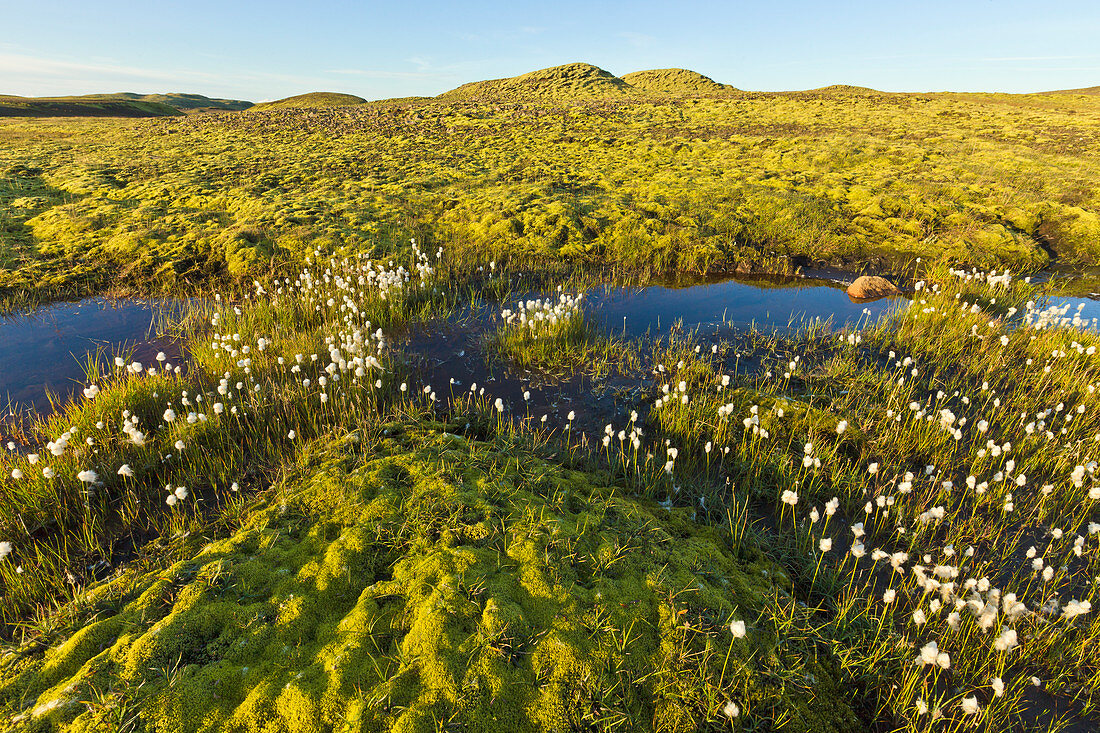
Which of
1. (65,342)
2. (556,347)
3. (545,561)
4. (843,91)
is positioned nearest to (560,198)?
(556,347)

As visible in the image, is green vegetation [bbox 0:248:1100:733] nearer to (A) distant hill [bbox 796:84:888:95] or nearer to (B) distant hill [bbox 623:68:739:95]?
(A) distant hill [bbox 796:84:888:95]

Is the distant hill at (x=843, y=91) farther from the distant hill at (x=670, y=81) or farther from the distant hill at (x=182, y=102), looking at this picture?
the distant hill at (x=182, y=102)

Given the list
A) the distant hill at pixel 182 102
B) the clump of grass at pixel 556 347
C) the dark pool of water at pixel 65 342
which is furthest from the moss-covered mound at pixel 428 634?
the distant hill at pixel 182 102

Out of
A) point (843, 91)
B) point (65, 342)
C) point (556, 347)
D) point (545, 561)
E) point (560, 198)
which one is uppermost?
point (843, 91)

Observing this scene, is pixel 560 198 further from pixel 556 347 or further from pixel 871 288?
pixel 871 288

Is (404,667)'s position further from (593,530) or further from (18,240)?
(18,240)

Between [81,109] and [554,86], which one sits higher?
[554,86]
